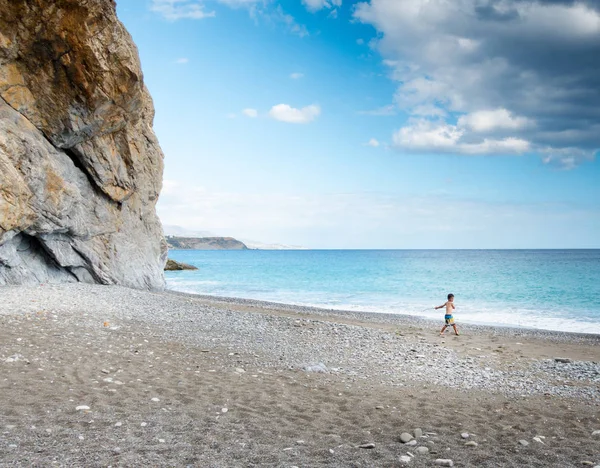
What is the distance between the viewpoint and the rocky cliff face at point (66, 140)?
17.5 metres

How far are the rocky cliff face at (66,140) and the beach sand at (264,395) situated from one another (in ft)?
17.3

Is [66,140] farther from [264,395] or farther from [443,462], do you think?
[443,462]

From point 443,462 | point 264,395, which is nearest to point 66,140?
point 264,395

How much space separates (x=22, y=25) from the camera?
17422mm

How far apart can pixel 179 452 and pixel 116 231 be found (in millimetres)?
20862

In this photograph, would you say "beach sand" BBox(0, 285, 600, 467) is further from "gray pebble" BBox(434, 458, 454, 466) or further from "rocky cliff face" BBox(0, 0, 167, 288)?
"rocky cliff face" BBox(0, 0, 167, 288)

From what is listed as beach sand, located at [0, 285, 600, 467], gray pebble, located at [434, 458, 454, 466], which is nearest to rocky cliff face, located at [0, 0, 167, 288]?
beach sand, located at [0, 285, 600, 467]

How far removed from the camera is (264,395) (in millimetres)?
7938

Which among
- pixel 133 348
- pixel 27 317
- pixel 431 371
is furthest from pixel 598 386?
Answer: pixel 27 317

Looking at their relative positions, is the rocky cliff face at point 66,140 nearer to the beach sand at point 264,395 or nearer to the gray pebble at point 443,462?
the beach sand at point 264,395

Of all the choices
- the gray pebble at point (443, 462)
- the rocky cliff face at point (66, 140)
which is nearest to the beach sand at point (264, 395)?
the gray pebble at point (443, 462)

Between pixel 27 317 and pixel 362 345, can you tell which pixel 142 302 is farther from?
pixel 362 345

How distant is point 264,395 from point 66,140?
17179 millimetres

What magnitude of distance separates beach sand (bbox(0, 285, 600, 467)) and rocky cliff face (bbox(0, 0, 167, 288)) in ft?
17.3
